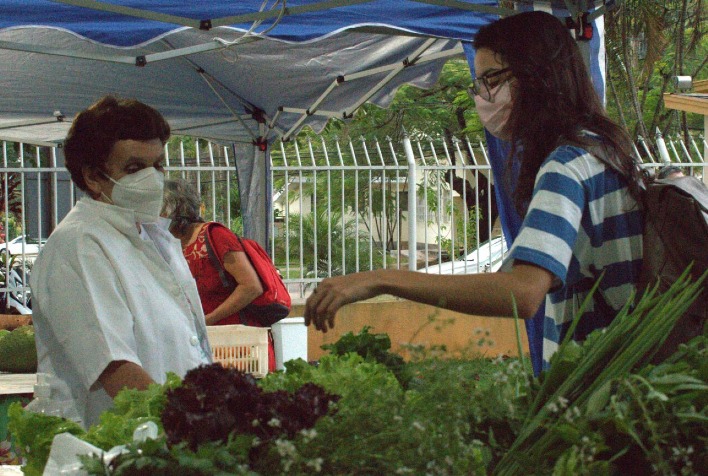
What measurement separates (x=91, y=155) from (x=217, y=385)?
4.96ft

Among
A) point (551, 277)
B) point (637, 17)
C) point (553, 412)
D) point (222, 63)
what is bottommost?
point (553, 412)

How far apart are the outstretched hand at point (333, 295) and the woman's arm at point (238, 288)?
3.38 meters

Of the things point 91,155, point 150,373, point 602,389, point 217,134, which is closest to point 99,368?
point 150,373

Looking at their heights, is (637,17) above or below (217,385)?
above

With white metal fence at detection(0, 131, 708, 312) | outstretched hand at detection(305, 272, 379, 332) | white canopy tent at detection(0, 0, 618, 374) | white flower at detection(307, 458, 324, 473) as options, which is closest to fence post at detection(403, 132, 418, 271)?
white metal fence at detection(0, 131, 708, 312)

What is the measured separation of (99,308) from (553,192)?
1.14 m

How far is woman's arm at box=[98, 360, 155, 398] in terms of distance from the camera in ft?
7.29

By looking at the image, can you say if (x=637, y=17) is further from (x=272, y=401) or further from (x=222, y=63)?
(x=272, y=401)

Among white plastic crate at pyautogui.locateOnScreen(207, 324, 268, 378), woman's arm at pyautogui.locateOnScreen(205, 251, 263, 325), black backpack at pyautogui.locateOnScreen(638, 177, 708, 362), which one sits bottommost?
white plastic crate at pyautogui.locateOnScreen(207, 324, 268, 378)

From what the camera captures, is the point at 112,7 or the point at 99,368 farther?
the point at 112,7

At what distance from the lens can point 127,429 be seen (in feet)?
4.67

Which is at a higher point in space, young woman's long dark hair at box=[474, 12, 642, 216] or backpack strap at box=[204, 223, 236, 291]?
young woman's long dark hair at box=[474, 12, 642, 216]

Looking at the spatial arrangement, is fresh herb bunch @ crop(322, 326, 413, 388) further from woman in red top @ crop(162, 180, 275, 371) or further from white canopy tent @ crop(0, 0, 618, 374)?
woman in red top @ crop(162, 180, 275, 371)

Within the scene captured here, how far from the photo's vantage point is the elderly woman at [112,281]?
2248 millimetres
